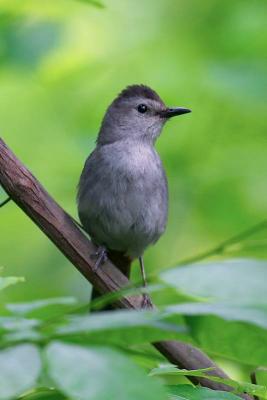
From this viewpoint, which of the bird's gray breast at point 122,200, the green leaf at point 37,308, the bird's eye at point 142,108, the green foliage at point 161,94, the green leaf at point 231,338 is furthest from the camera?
the bird's eye at point 142,108

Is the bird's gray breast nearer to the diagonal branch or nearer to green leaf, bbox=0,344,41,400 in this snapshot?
the diagonal branch

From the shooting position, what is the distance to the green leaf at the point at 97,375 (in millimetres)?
989

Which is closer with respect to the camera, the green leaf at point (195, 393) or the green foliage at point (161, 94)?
the green leaf at point (195, 393)

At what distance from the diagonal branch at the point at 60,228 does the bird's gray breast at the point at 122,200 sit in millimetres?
1786

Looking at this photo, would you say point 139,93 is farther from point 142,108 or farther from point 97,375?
point 97,375

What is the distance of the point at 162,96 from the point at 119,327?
3982 millimetres

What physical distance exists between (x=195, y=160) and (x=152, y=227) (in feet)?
2.12

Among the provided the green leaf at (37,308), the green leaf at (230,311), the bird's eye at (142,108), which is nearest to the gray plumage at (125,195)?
the bird's eye at (142,108)

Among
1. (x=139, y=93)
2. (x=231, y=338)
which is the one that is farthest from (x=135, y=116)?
(x=231, y=338)

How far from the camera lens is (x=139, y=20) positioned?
5633 mm

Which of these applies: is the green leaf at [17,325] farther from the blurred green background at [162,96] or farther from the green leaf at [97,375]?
the blurred green background at [162,96]

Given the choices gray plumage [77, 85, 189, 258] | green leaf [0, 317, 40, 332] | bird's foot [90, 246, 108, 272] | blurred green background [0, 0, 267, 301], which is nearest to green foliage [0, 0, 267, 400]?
blurred green background [0, 0, 267, 301]

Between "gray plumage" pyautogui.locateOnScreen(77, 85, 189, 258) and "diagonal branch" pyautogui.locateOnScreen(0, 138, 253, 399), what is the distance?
5.73 feet

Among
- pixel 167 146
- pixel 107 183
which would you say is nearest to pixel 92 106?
pixel 167 146
